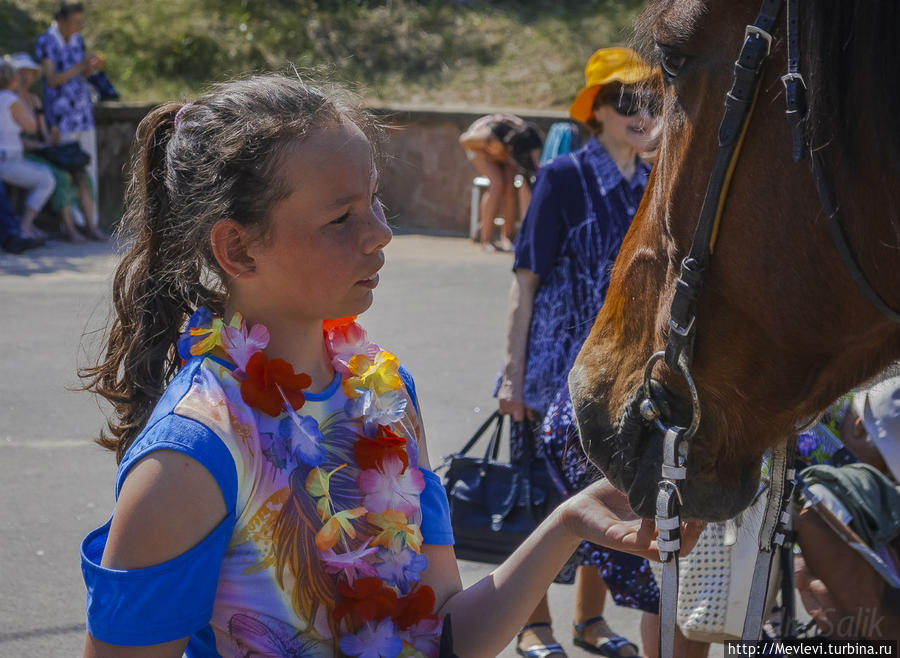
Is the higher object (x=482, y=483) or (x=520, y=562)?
(x=520, y=562)

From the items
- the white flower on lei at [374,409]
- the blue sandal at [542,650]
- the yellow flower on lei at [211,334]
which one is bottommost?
the blue sandal at [542,650]

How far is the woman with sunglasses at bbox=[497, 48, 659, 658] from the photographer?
11.7ft

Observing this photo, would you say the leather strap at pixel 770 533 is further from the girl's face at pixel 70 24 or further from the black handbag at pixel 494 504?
the girl's face at pixel 70 24

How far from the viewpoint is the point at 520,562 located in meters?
1.88

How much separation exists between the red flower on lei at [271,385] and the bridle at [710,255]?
58 cm

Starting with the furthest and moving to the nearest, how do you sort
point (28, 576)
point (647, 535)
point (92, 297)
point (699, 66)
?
point (92, 297), point (28, 576), point (647, 535), point (699, 66)

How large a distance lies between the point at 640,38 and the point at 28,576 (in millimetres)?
3220

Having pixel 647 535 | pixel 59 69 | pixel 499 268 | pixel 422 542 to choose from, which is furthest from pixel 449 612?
pixel 59 69

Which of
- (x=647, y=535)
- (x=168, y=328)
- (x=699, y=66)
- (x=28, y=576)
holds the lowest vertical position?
(x=28, y=576)

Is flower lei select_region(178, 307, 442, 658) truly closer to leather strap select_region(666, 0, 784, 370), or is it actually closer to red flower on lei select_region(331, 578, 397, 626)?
red flower on lei select_region(331, 578, 397, 626)

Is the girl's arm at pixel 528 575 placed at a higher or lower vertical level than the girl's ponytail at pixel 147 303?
lower

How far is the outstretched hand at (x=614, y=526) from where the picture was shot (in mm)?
1814

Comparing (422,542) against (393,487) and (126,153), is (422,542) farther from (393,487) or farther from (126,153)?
(126,153)

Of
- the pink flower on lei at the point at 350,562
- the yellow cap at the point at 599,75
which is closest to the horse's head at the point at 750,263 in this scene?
the pink flower on lei at the point at 350,562
